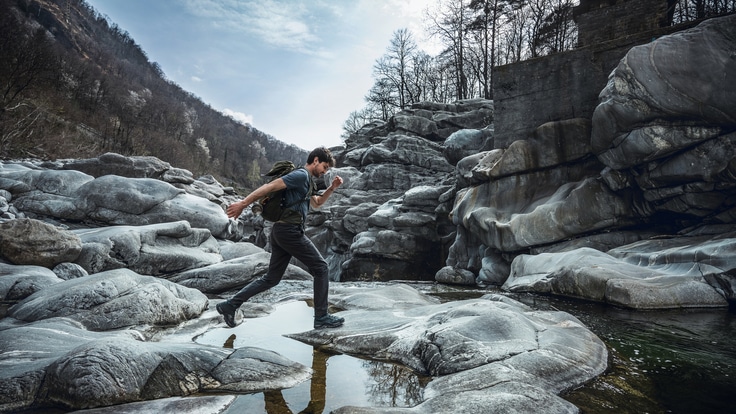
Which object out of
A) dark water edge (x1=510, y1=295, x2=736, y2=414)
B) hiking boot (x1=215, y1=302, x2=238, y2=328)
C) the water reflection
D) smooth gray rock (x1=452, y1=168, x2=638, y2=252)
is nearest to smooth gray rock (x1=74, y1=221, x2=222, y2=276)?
hiking boot (x1=215, y1=302, x2=238, y2=328)

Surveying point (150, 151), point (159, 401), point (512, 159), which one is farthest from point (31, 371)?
point (150, 151)

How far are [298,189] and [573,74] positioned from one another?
12380 millimetres

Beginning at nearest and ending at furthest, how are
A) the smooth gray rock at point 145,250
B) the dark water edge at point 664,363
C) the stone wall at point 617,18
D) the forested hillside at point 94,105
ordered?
1. the dark water edge at point 664,363
2. the smooth gray rock at point 145,250
3. the stone wall at point 617,18
4. the forested hillside at point 94,105

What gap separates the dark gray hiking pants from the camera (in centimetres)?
398

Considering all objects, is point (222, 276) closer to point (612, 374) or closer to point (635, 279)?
point (612, 374)

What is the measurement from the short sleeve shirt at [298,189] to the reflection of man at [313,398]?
1.59 meters

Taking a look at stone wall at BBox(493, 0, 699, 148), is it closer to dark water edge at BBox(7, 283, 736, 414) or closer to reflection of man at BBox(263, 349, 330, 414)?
dark water edge at BBox(7, 283, 736, 414)

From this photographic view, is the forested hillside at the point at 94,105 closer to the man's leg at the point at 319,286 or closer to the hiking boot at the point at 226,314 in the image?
the hiking boot at the point at 226,314

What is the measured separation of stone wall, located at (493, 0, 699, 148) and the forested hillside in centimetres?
2800

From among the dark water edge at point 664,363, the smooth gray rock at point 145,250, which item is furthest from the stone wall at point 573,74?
the smooth gray rock at point 145,250

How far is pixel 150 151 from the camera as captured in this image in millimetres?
48969

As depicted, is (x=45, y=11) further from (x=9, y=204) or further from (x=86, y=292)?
(x=86, y=292)

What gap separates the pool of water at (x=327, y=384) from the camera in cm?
233

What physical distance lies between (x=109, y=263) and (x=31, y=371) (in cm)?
707
